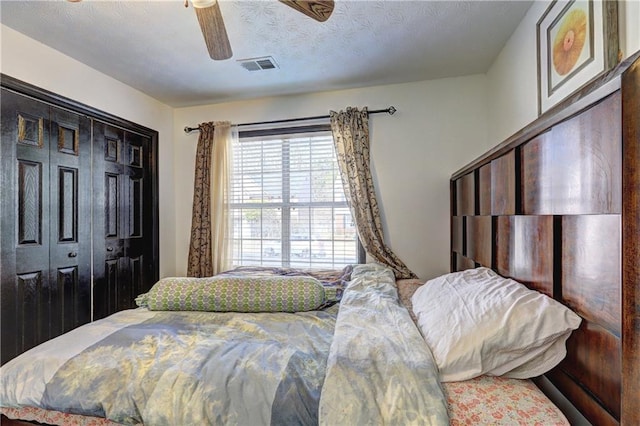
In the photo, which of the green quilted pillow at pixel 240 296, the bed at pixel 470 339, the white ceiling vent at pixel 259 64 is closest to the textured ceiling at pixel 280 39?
the white ceiling vent at pixel 259 64

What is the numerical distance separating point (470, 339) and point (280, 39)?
2.13 metres

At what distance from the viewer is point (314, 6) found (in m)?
1.35

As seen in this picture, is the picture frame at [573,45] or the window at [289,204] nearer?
the picture frame at [573,45]

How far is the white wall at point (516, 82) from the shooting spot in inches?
74.5

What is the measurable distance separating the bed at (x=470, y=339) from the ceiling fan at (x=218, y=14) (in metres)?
0.99

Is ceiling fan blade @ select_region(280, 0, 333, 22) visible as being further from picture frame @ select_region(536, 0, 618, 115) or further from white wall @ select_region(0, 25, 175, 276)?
white wall @ select_region(0, 25, 175, 276)

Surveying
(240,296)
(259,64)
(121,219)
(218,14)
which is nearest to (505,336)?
(240,296)

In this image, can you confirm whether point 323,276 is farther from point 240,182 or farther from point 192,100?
point 192,100

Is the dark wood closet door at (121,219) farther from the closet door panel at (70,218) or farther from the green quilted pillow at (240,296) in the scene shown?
the green quilted pillow at (240,296)

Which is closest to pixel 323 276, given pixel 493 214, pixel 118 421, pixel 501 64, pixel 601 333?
pixel 493 214

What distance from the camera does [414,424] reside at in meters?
0.82

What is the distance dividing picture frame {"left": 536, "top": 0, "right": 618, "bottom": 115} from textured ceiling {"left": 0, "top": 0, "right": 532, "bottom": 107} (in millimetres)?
355

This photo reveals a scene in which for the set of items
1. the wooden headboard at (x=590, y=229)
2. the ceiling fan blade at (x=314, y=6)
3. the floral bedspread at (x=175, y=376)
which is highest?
the ceiling fan blade at (x=314, y=6)

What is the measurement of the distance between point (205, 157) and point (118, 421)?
269 cm
